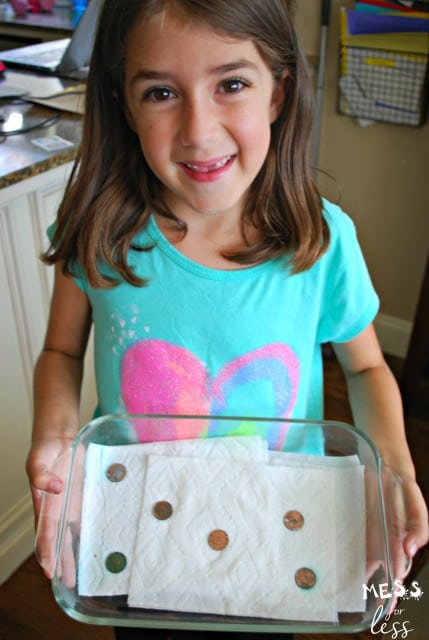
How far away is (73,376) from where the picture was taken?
858 mm

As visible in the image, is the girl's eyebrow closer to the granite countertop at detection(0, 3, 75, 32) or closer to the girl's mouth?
the girl's mouth

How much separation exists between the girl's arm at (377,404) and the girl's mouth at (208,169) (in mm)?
305

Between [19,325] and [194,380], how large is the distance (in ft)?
2.09

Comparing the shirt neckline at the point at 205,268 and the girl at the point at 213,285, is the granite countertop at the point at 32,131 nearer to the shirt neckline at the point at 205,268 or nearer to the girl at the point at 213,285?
the girl at the point at 213,285

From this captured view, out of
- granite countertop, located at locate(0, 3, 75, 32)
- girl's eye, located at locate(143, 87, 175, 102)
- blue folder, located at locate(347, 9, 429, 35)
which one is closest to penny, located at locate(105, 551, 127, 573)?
girl's eye, located at locate(143, 87, 175, 102)

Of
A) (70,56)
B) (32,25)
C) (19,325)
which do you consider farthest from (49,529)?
(32,25)

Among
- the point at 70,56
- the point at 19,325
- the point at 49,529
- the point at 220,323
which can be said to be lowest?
the point at 19,325

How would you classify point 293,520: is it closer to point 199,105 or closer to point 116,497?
point 116,497

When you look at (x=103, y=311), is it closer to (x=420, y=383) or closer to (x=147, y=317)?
(x=147, y=317)

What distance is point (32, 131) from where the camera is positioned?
1.28 meters

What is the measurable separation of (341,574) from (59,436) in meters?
0.39

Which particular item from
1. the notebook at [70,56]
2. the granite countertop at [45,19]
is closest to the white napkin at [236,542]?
the notebook at [70,56]

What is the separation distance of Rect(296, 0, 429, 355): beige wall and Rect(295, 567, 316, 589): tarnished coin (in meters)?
1.47

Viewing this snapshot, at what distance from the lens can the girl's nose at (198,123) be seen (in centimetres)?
63
